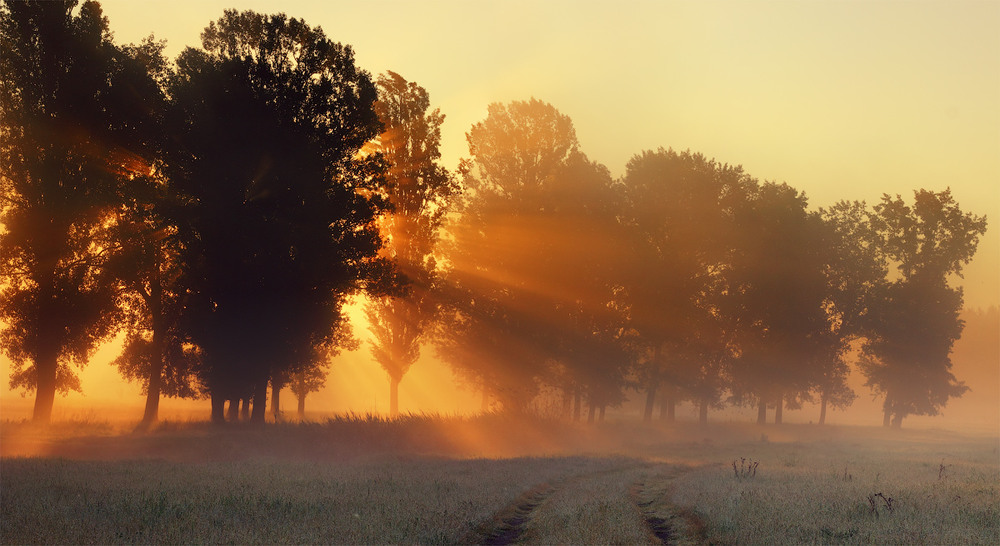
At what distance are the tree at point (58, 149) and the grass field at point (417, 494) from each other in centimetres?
581

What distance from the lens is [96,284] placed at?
3141cm

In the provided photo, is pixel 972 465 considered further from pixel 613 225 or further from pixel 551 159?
pixel 551 159

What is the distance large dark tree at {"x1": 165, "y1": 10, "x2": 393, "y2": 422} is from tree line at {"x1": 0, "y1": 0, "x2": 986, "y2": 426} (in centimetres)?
9

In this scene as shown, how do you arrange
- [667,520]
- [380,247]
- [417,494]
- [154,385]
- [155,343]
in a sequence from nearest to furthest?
[667,520], [417,494], [380,247], [155,343], [154,385]

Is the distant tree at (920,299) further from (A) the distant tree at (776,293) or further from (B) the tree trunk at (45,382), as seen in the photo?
(B) the tree trunk at (45,382)

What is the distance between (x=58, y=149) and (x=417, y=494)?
2298cm

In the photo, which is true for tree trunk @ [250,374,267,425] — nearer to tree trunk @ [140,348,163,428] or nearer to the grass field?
the grass field

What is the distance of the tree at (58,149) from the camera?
29219 mm

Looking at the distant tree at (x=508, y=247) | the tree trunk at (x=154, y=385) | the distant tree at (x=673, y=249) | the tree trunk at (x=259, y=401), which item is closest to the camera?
the tree trunk at (x=259, y=401)

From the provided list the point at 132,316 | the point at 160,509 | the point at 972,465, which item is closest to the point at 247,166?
the point at 132,316

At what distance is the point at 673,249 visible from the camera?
51344 mm

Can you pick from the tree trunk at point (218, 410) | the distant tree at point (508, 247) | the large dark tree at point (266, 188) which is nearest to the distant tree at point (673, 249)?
the distant tree at point (508, 247)

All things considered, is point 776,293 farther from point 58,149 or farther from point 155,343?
point 58,149

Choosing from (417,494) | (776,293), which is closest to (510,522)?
(417,494)
